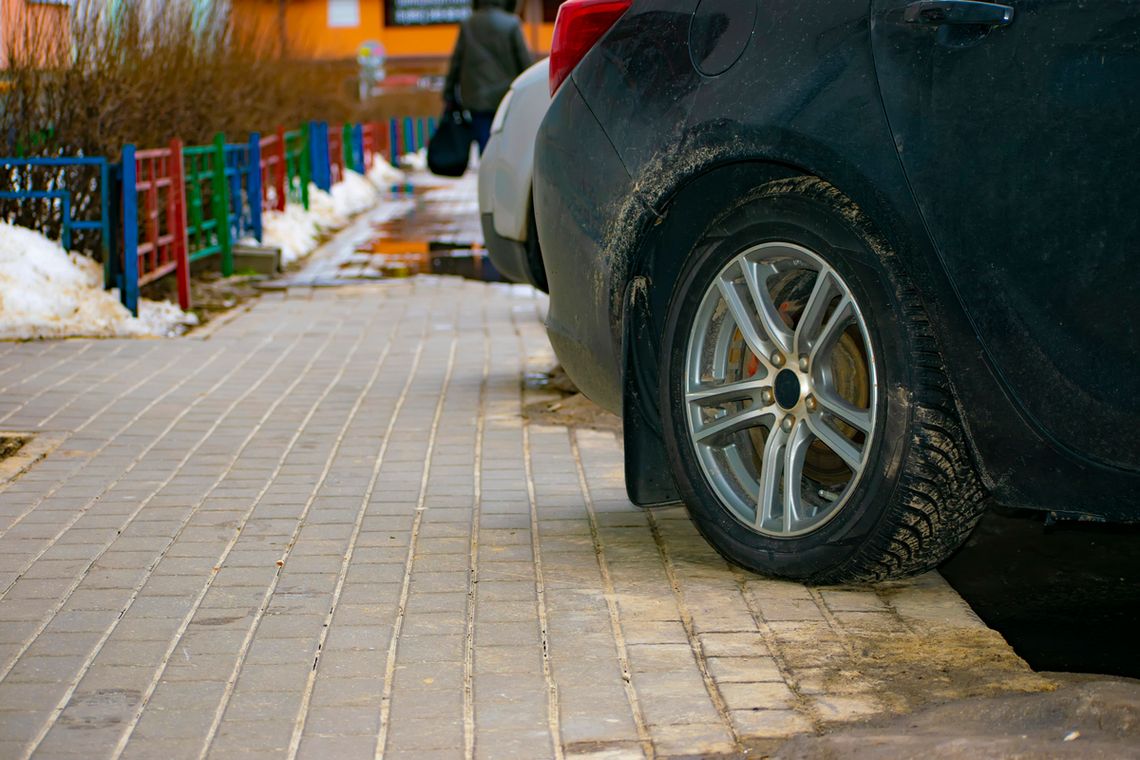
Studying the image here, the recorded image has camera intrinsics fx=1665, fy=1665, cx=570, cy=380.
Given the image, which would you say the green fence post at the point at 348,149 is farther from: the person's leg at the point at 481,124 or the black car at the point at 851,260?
the black car at the point at 851,260

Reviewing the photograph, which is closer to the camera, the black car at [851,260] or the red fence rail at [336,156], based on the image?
the black car at [851,260]

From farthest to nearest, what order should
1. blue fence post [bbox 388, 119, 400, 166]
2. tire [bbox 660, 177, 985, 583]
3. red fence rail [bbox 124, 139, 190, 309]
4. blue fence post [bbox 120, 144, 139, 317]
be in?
blue fence post [bbox 388, 119, 400, 166], red fence rail [bbox 124, 139, 190, 309], blue fence post [bbox 120, 144, 139, 317], tire [bbox 660, 177, 985, 583]

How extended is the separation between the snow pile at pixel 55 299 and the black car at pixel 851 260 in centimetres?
498

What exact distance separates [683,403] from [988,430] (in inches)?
38.8

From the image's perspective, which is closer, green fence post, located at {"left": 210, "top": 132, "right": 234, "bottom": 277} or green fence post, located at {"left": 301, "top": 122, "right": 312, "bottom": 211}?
green fence post, located at {"left": 210, "top": 132, "right": 234, "bottom": 277}

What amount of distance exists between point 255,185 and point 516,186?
7.51 metres

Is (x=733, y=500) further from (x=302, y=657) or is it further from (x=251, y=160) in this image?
(x=251, y=160)

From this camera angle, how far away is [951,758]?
304 cm

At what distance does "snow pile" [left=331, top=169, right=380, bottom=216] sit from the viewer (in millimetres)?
19766

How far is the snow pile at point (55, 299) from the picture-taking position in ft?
30.0

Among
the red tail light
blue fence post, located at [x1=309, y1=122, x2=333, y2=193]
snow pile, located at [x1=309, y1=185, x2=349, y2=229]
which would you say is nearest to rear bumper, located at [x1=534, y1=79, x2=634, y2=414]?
the red tail light

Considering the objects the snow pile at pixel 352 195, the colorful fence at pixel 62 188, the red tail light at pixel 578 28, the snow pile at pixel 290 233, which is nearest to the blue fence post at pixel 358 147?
the snow pile at pixel 352 195

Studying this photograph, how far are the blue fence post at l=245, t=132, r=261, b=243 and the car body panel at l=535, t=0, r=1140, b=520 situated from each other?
29.8ft

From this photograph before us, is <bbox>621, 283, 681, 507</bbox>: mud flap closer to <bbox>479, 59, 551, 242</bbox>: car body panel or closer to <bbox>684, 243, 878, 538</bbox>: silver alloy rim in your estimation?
<bbox>684, 243, 878, 538</bbox>: silver alloy rim
